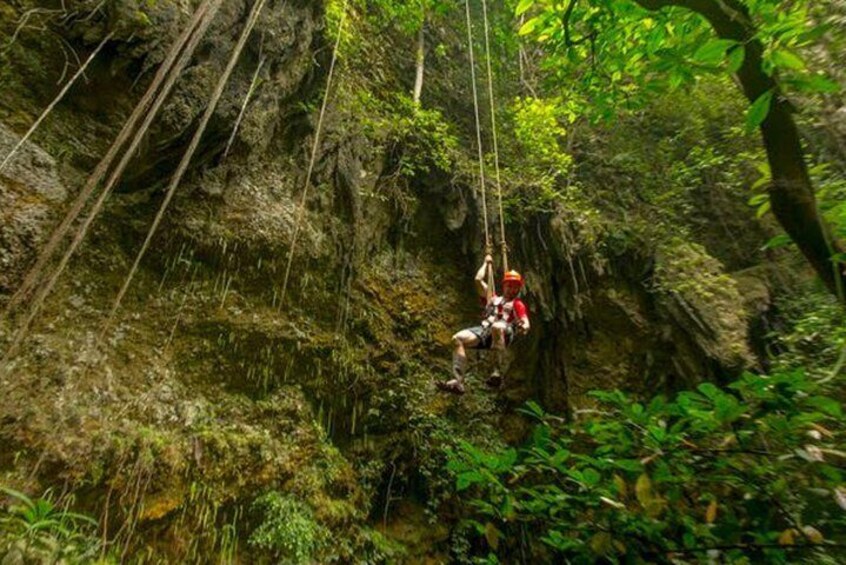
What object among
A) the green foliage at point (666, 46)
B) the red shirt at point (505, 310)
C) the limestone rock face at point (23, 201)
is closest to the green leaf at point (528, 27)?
the green foliage at point (666, 46)

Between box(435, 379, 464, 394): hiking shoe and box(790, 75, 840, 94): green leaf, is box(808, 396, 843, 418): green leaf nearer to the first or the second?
box(790, 75, 840, 94): green leaf

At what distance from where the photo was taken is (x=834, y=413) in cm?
201

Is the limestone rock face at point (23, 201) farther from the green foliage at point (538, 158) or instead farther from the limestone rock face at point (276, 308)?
the green foliage at point (538, 158)

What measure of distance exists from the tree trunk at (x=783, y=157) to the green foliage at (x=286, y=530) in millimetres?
4662

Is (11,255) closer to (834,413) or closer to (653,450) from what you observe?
(653,450)

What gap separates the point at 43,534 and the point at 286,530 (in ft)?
6.70

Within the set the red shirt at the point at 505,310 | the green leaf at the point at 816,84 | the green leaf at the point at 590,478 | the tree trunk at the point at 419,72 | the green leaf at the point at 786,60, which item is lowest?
the green leaf at the point at 590,478

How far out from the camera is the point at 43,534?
3.36m

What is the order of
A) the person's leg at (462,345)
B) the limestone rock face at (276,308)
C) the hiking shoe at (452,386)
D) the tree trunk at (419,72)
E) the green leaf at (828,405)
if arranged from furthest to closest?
the tree trunk at (419,72) < the person's leg at (462,345) < the hiking shoe at (452,386) < the limestone rock face at (276,308) < the green leaf at (828,405)

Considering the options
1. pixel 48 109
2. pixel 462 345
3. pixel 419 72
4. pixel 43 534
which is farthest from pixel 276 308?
pixel 419 72

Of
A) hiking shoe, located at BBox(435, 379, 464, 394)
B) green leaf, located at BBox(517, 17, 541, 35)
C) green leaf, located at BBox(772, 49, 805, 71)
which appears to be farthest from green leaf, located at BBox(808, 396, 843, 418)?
hiking shoe, located at BBox(435, 379, 464, 394)

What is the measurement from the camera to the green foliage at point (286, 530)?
4746 mm

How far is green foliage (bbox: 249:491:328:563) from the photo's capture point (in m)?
4.75

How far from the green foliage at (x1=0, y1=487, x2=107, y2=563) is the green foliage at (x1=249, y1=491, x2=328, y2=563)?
1.38 meters
